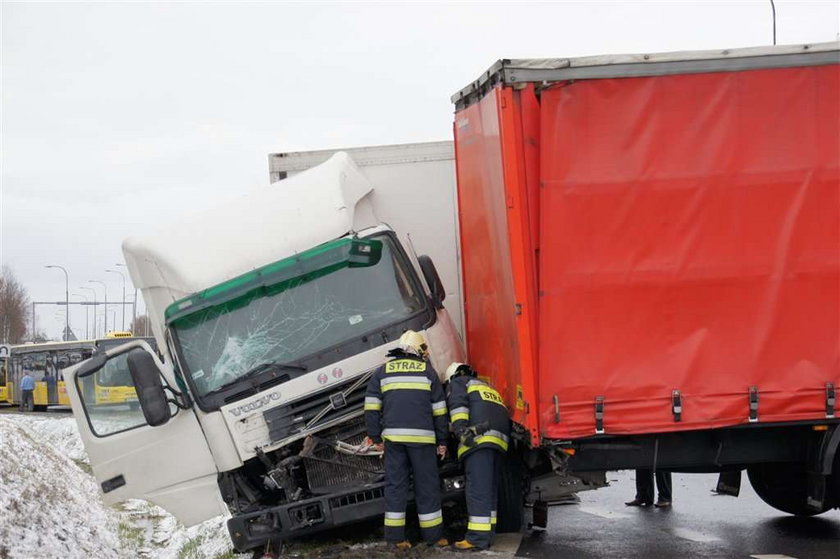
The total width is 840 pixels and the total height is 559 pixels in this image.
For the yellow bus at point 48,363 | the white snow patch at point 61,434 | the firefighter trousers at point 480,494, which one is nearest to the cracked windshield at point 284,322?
the firefighter trousers at point 480,494

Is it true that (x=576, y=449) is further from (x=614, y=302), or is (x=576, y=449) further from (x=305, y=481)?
(x=305, y=481)

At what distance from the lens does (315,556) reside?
7.91 meters

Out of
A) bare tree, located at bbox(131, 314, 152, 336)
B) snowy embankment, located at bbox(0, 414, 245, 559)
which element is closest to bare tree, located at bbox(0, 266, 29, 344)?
bare tree, located at bbox(131, 314, 152, 336)

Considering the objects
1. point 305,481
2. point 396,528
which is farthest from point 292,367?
point 396,528

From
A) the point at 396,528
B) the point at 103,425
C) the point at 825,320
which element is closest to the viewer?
the point at 825,320

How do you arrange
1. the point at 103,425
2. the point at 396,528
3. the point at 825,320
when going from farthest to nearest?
the point at 103,425 → the point at 396,528 → the point at 825,320

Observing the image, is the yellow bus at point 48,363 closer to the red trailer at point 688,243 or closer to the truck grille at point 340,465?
the truck grille at point 340,465

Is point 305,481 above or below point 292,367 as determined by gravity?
below

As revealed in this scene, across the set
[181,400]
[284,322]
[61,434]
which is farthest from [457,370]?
[61,434]

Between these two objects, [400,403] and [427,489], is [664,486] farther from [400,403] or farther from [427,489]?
[400,403]

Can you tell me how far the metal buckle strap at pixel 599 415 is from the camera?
660 centimetres

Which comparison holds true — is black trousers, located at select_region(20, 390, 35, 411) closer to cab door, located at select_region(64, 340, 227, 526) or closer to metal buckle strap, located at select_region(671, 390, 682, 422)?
cab door, located at select_region(64, 340, 227, 526)

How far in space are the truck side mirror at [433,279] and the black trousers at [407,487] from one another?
1.25 m

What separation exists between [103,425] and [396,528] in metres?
2.58
